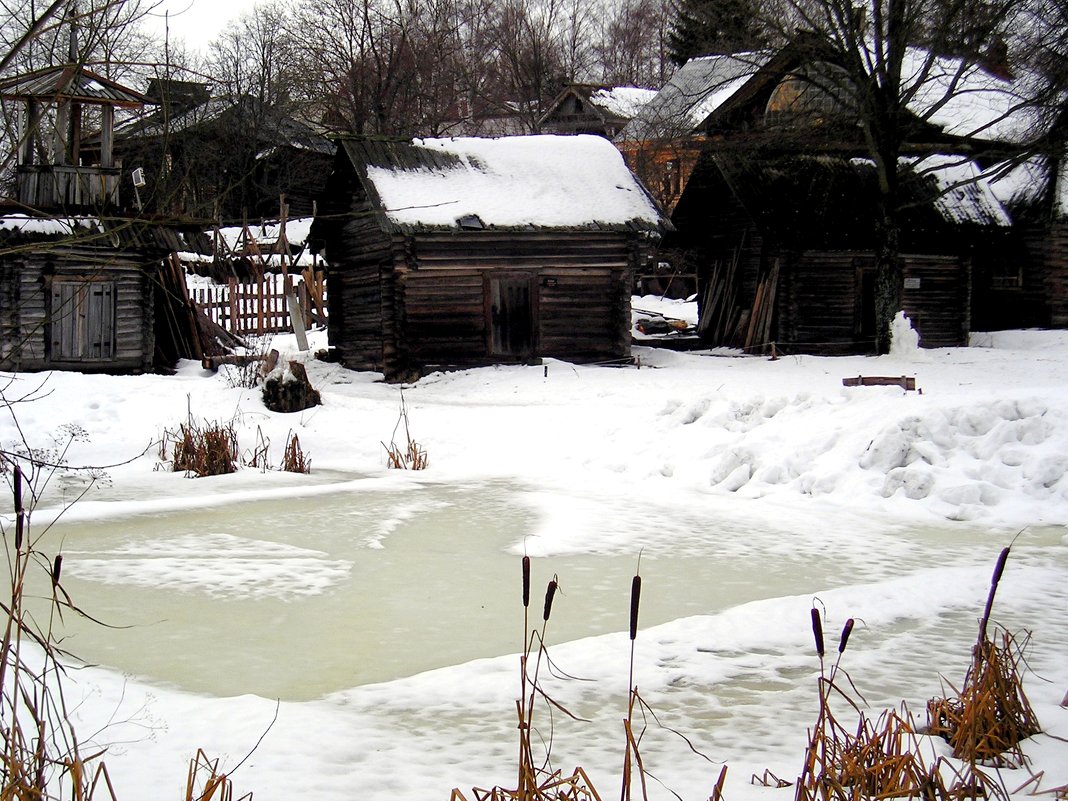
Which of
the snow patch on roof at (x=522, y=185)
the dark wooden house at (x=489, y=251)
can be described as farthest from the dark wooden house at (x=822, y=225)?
the dark wooden house at (x=489, y=251)

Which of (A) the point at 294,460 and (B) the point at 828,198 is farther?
(B) the point at 828,198

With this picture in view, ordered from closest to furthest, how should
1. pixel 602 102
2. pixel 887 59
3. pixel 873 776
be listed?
1. pixel 873 776
2. pixel 887 59
3. pixel 602 102

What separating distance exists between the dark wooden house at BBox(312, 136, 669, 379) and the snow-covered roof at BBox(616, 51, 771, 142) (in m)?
2.18

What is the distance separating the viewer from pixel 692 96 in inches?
1002

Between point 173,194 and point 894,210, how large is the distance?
2121cm

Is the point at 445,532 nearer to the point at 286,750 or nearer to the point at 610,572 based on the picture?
the point at 610,572

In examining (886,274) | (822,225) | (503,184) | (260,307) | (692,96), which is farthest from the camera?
(260,307)

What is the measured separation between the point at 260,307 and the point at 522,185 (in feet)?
32.3

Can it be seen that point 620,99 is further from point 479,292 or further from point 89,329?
point 89,329

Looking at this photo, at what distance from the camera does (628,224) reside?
827 inches

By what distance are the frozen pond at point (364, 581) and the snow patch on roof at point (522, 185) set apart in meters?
12.0

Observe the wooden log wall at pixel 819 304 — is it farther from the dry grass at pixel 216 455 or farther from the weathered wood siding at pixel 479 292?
the dry grass at pixel 216 455

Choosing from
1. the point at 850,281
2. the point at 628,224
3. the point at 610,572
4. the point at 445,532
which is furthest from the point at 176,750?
the point at 850,281

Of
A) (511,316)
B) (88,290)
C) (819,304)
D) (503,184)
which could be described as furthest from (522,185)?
(88,290)
